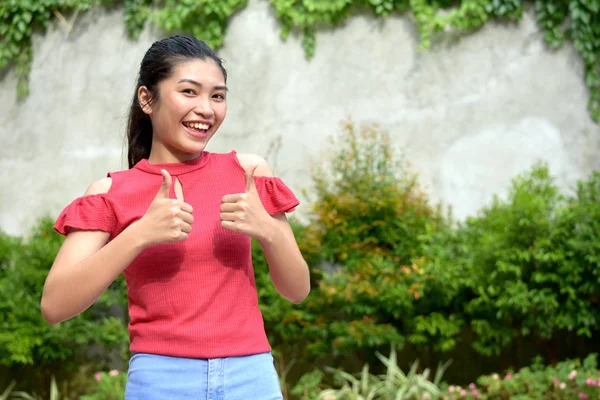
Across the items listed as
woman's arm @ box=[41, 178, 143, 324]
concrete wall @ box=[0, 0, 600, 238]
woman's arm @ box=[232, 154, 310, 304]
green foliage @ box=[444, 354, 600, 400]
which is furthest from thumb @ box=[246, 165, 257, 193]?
concrete wall @ box=[0, 0, 600, 238]

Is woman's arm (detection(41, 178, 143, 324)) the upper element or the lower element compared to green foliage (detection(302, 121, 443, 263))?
lower

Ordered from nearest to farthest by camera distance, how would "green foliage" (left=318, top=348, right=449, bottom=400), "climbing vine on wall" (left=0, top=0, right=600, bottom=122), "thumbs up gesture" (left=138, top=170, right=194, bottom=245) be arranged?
"thumbs up gesture" (left=138, top=170, right=194, bottom=245) → "green foliage" (left=318, top=348, right=449, bottom=400) → "climbing vine on wall" (left=0, top=0, right=600, bottom=122)

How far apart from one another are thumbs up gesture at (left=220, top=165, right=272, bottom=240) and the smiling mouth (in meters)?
0.20

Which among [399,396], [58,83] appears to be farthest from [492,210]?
[58,83]

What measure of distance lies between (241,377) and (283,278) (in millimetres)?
230

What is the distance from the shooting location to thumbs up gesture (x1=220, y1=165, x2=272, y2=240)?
1.60 metres

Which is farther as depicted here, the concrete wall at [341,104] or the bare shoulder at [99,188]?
the concrete wall at [341,104]

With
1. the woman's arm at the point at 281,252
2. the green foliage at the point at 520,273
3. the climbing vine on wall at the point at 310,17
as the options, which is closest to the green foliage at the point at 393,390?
the green foliage at the point at 520,273

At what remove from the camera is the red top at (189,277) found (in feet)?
5.37

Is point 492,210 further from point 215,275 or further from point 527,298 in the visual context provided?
point 215,275

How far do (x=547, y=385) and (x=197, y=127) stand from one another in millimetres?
3038

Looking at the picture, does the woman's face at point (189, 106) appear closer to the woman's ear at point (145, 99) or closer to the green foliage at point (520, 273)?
the woman's ear at point (145, 99)

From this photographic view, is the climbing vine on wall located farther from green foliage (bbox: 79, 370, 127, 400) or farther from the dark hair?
the dark hair

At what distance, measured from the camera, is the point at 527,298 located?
15.0 feet
